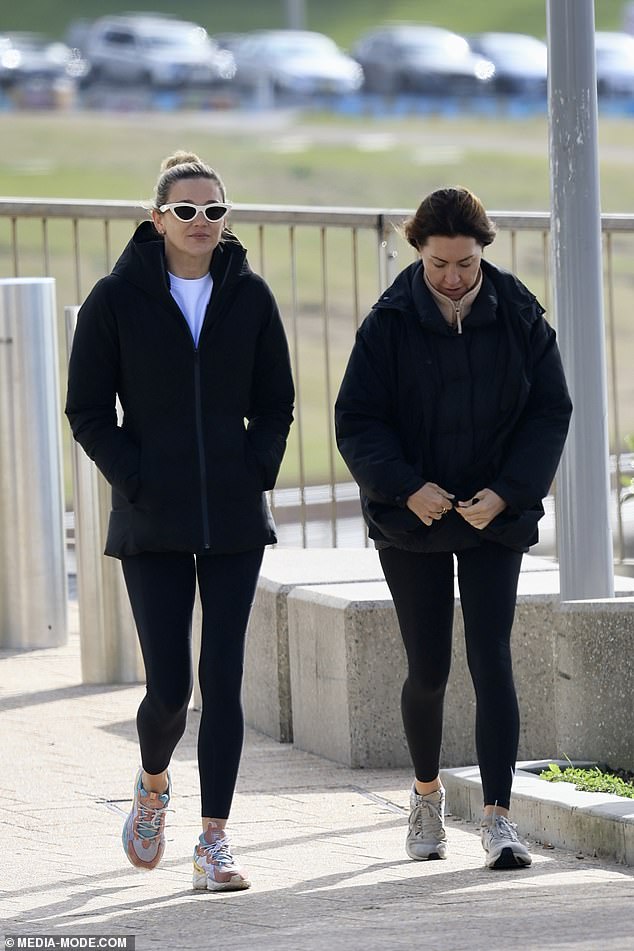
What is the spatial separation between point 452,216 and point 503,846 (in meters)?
1.53

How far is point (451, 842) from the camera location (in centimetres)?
489

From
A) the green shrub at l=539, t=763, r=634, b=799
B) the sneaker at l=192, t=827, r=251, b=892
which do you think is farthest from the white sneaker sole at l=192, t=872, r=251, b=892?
the green shrub at l=539, t=763, r=634, b=799

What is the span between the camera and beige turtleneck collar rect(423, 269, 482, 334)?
4.57 metres

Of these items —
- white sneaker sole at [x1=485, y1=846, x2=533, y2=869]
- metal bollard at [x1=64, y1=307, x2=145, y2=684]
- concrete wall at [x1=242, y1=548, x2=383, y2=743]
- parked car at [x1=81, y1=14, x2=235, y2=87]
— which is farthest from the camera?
parked car at [x1=81, y1=14, x2=235, y2=87]

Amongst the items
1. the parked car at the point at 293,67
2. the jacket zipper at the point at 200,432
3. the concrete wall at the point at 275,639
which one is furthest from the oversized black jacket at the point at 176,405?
the parked car at the point at 293,67

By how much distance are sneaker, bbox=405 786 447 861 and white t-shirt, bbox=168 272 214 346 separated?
1311mm

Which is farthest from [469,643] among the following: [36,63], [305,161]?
[36,63]

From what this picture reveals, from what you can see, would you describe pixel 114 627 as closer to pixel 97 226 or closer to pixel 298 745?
pixel 298 745

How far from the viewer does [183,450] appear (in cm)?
446

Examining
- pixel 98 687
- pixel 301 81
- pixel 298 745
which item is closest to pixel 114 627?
pixel 98 687

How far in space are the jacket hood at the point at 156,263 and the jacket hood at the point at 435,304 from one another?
1.22 ft

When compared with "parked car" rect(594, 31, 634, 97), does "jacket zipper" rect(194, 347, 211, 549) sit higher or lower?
lower

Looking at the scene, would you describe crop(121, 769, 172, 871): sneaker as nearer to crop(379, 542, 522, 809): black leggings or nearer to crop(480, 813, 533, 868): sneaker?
crop(379, 542, 522, 809): black leggings

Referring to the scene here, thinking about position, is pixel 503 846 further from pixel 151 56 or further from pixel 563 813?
pixel 151 56
